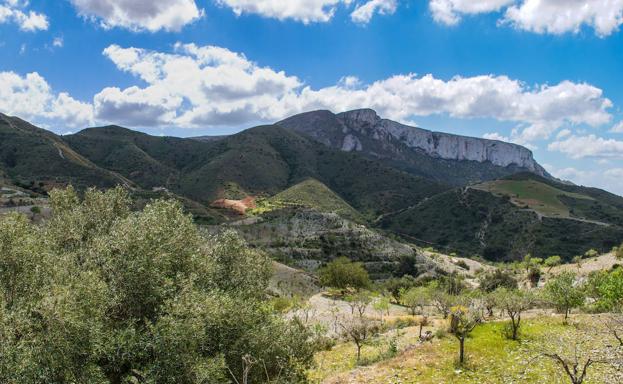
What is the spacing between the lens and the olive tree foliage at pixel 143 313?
15.0 metres

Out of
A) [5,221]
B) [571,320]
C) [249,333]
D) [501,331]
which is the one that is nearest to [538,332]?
[501,331]

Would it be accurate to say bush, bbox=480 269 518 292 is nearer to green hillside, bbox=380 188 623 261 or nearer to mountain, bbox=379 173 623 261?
green hillside, bbox=380 188 623 261

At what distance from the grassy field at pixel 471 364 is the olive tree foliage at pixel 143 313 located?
23.7 feet

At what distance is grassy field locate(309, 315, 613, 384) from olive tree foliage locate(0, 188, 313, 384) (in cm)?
722

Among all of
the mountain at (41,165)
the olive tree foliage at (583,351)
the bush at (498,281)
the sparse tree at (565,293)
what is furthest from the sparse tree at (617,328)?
the mountain at (41,165)

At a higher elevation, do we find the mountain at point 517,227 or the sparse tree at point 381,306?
the mountain at point 517,227

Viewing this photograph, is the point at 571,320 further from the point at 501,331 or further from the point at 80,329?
the point at 80,329

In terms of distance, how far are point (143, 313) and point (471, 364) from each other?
19.3 m

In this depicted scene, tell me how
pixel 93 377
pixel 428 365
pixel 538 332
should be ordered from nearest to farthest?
1. pixel 93 377
2. pixel 428 365
3. pixel 538 332

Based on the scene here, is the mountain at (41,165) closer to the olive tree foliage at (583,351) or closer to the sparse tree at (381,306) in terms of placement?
the sparse tree at (381,306)

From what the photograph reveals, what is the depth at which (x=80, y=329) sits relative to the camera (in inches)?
597

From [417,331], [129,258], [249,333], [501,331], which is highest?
[129,258]

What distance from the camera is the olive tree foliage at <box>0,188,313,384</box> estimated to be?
15.0 metres

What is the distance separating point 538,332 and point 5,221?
36867mm
